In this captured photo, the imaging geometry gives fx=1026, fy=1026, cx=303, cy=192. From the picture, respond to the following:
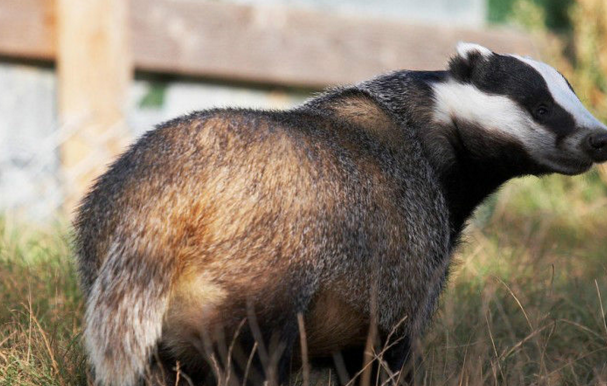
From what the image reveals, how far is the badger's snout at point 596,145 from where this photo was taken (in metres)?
3.85

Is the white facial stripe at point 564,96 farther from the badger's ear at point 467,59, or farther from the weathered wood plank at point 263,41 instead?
the weathered wood plank at point 263,41

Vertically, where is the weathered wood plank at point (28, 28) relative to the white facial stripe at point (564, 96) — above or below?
below

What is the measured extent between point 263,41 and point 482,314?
4200mm

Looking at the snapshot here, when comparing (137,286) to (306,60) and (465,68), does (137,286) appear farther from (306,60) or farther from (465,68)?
(306,60)

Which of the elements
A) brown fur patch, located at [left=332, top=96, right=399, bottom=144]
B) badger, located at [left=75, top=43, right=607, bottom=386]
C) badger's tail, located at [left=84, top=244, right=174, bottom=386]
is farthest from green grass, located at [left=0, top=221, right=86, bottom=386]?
brown fur patch, located at [left=332, top=96, right=399, bottom=144]

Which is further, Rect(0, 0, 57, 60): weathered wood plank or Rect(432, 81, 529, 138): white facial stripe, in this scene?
Rect(0, 0, 57, 60): weathered wood plank

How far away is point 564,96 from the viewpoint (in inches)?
155

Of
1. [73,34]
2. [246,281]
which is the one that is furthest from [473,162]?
[73,34]

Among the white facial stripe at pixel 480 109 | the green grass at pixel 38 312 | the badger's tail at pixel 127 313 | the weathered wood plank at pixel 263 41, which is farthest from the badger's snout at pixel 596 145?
the weathered wood plank at pixel 263 41

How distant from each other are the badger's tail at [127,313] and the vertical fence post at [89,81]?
4.11m

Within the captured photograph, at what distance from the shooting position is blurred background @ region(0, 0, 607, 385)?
475 cm

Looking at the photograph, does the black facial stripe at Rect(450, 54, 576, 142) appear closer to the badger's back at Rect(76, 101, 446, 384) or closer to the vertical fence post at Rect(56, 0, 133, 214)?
the badger's back at Rect(76, 101, 446, 384)

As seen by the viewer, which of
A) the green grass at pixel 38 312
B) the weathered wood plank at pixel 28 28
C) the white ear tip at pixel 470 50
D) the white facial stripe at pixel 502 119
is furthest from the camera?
the weathered wood plank at pixel 28 28

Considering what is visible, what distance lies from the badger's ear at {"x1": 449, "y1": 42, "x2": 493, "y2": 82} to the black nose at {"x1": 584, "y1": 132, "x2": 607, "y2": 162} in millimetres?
540
